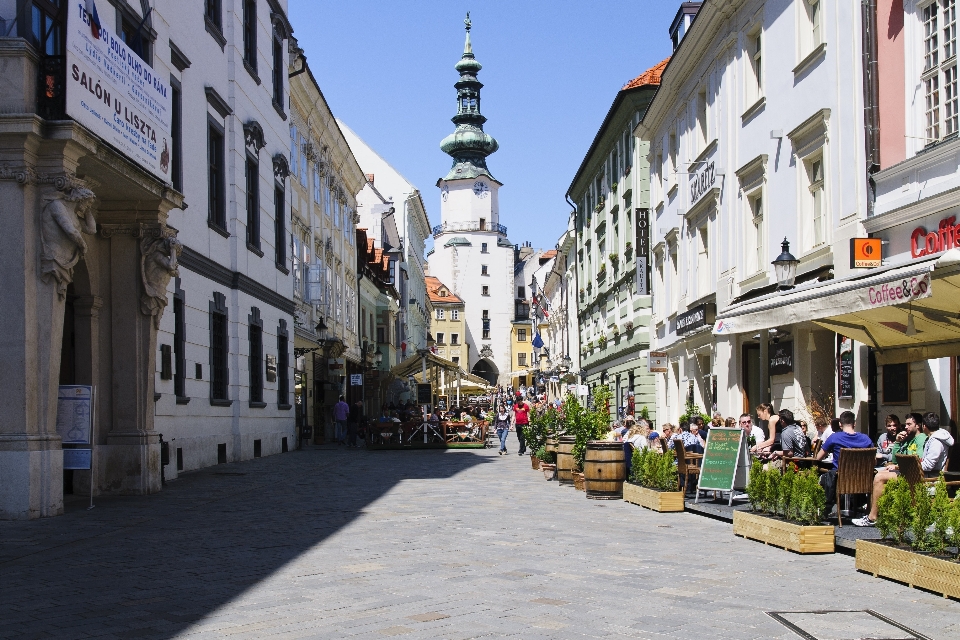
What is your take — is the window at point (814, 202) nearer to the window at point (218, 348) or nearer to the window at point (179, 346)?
the window at point (179, 346)

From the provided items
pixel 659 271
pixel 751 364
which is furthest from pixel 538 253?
pixel 751 364

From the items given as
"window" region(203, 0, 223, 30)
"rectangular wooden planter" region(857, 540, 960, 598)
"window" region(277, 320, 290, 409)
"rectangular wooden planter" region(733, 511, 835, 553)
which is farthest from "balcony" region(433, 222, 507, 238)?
"rectangular wooden planter" region(857, 540, 960, 598)

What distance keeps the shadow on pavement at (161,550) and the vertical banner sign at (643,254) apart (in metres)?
15.7

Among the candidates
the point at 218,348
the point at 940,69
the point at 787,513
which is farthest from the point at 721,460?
the point at 218,348

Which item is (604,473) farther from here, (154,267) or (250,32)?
(250,32)

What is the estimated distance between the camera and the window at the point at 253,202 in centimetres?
2692

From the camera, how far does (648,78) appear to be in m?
36.8

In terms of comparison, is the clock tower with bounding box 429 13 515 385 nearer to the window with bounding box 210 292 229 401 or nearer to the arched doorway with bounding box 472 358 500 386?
the arched doorway with bounding box 472 358 500 386

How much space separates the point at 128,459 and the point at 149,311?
226 centimetres

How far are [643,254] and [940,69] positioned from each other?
65.5 ft

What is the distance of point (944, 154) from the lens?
538 inches

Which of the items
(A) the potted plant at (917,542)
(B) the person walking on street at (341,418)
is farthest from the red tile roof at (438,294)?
(A) the potted plant at (917,542)

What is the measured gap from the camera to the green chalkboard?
1488 cm

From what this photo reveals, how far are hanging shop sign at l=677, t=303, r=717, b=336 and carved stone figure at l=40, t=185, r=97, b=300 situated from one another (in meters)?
15.3
